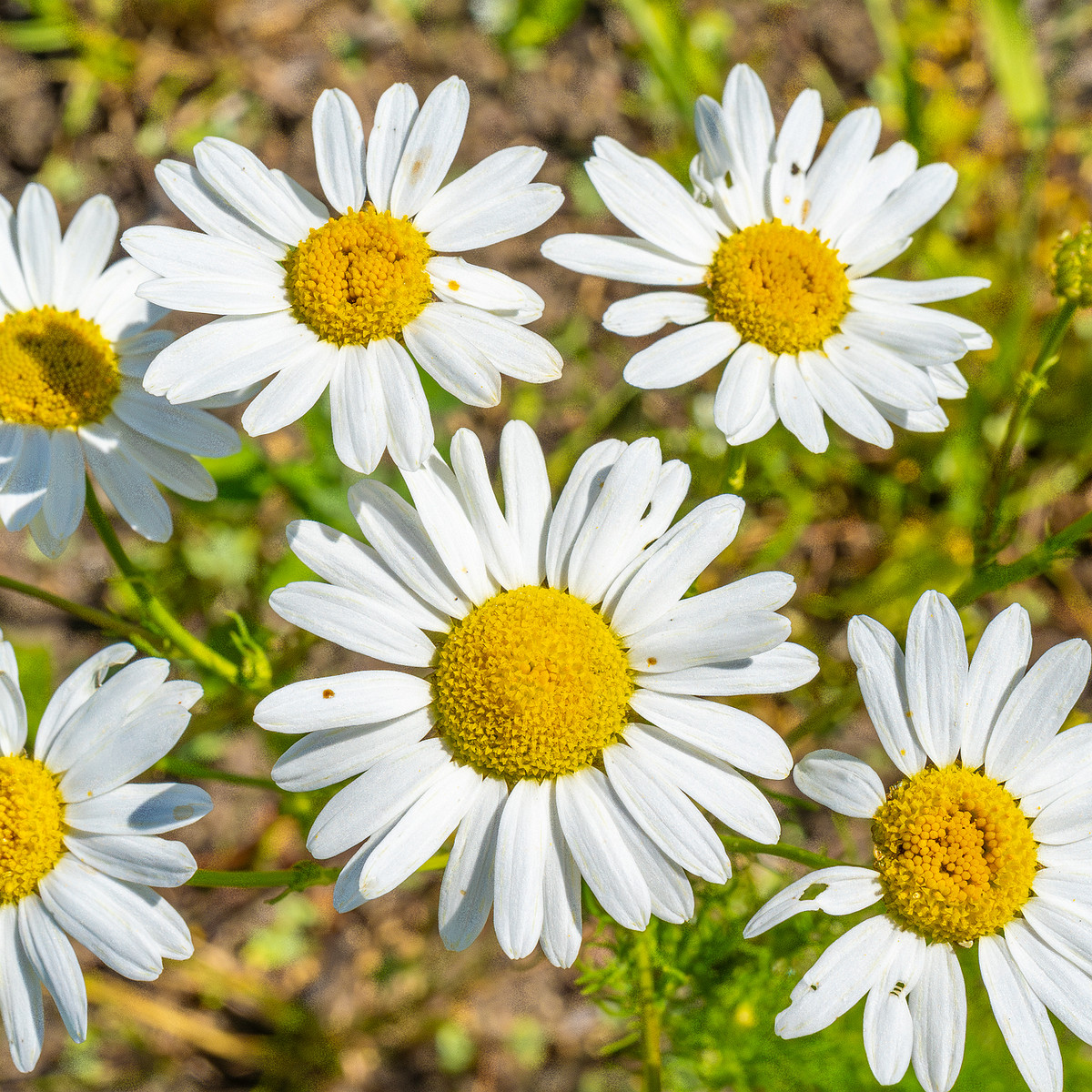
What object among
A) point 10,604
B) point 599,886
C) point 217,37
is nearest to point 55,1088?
point 10,604

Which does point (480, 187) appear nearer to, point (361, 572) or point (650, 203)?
point (650, 203)

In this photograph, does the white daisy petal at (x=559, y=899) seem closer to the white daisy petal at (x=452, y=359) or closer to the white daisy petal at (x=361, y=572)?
the white daisy petal at (x=361, y=572)

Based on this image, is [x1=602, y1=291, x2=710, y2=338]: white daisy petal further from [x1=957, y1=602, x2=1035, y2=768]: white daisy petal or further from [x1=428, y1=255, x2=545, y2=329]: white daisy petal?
[x1=957, y1=602, x2=1035, y2=768]: white daisy petal

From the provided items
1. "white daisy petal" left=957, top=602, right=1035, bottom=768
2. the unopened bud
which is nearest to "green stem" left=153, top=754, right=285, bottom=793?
"white daisy petal" left=957, top=602, right=1035, bottom=768

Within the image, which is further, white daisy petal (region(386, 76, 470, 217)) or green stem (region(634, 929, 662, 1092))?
green stem (region(634, 929, 662, 1092))

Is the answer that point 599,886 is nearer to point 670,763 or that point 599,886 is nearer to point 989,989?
point 670,763

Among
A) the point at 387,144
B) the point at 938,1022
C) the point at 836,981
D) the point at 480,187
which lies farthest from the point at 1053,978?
the point at 387,144
